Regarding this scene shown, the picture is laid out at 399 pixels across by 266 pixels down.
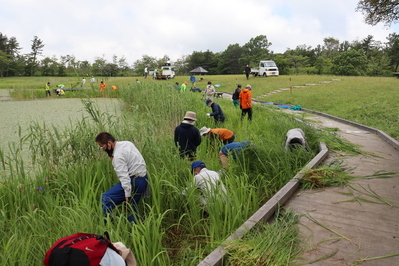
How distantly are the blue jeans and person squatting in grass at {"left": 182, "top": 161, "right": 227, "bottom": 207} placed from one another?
542 mm

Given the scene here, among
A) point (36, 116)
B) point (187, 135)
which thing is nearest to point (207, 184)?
point (187, 135)

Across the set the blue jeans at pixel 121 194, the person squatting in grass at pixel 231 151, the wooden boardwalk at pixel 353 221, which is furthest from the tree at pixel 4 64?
the wooden boardwalk at pixel 353 221

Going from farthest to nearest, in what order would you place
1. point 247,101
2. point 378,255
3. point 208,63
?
point 208,63 < point 247,101 < point 378,255

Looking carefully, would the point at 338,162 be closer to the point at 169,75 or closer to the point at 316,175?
the point at 316,175

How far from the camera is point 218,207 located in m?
3.04

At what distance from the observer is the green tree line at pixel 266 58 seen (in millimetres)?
42938

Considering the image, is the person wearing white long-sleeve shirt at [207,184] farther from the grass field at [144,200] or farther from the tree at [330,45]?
the tree at [330,45]

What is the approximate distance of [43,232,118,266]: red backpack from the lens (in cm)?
183

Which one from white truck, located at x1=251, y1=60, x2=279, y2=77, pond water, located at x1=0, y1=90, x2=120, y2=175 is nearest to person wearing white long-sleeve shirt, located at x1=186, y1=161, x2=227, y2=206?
pond water, located at x1=0, y1=90, x2=120, y2=175

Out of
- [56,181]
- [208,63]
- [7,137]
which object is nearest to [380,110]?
[56,181]

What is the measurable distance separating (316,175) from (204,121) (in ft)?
16.8

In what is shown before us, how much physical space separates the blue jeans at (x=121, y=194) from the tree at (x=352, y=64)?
4479 cm

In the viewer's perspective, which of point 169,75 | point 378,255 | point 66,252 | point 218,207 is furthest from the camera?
point 169,75

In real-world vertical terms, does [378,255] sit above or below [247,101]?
below
